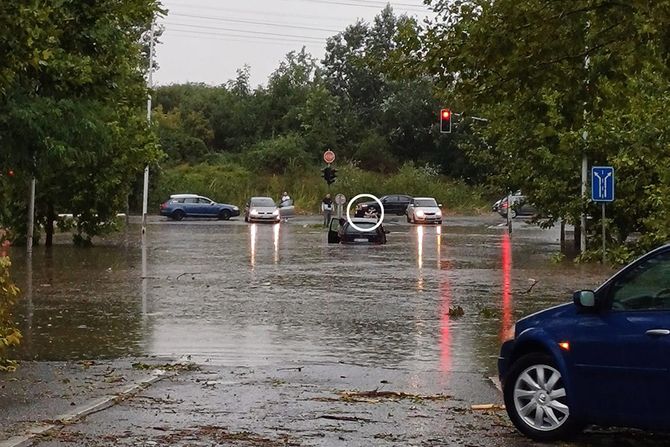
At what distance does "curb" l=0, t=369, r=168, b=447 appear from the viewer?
8.57 meters

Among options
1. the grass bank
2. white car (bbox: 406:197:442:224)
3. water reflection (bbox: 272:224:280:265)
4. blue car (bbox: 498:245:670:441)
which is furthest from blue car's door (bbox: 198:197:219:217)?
blue car (bbox: 498:245:670:441)

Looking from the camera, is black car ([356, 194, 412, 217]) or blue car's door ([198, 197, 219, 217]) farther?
black car ([356, 194, 412, 217])

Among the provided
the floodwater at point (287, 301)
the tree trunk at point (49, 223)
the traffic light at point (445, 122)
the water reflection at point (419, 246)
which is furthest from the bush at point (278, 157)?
the tree trunk at point (49, 223)

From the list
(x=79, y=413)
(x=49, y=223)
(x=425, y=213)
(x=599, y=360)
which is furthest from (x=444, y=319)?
(x=425, y=213)

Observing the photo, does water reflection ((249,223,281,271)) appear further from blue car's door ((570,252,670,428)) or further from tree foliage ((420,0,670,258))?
blue car's door ((570,252,670,428))

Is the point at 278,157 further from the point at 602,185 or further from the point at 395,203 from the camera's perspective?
the point at 602,185

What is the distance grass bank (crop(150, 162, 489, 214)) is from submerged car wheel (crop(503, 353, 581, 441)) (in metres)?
74.2

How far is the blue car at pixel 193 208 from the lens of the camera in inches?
2840

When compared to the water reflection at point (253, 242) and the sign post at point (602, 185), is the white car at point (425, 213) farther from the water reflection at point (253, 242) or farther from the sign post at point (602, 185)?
the sign post at point (602, 185)

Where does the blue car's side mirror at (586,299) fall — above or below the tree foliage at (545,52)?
below

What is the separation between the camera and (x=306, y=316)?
64.1 ft

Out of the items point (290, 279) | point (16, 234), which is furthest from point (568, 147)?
point (16, 234)

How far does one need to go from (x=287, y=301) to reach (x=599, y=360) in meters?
13.8

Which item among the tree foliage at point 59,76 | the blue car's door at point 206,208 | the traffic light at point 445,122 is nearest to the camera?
the tree foliage at point 59,76
